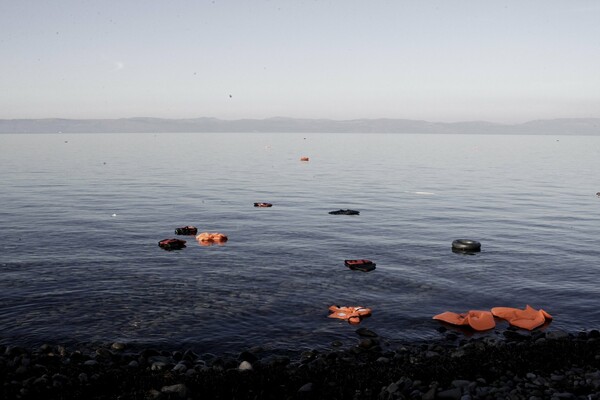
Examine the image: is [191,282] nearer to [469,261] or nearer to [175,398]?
[175,398]

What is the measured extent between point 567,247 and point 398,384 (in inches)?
1036

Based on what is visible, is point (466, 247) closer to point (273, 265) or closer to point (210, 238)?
point (273, 265)

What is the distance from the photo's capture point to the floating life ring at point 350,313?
2125 centimetres

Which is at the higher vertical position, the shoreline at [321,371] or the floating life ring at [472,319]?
the shoreline at [321,371]

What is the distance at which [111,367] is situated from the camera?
52.7ft

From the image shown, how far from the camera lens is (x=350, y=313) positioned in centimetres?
2156

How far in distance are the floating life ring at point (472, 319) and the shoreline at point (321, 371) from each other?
54.8 inches

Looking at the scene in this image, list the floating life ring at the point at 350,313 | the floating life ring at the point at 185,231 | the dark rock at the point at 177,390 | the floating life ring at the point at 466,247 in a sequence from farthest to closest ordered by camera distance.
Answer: the floating life ring at the point at 185,231, the floating life ring at the point at 466,247, the floating life ring at the point at 350,313, the dark rock at the point at 177,390

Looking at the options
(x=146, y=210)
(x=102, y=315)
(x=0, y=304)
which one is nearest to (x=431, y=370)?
(x=102, y=315)

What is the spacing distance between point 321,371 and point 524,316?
10.1m

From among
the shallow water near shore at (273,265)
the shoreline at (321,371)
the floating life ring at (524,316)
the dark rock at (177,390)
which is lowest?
the shallow water near shore at (273,265)

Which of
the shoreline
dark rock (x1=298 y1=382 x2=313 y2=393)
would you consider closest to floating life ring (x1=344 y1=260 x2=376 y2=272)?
the shoreline

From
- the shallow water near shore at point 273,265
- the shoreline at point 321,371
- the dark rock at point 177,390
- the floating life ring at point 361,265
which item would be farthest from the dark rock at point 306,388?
the floating life ring at point 361,265

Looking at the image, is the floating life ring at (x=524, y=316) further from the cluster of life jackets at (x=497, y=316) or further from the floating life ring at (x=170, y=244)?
the floating life ring at (x=170, y=244)
